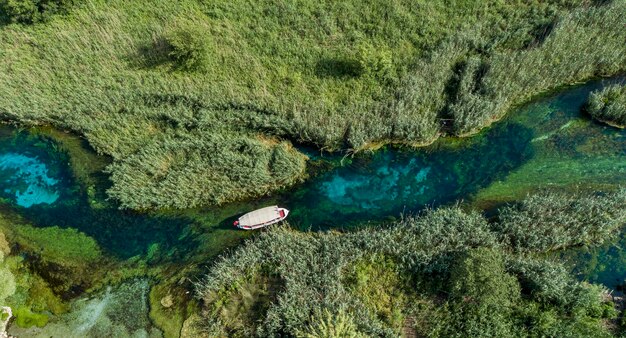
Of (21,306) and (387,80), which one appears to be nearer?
(21,306)

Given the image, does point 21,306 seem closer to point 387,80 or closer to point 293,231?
point 293,231

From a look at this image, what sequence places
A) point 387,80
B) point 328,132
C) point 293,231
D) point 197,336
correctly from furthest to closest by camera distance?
point 387,80 < point 328,132 < point 293,231 < point 197,336

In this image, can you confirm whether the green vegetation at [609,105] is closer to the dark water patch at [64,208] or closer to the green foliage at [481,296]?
the green foliage at [481,296]

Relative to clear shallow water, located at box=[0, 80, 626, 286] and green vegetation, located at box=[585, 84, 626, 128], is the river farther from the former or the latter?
green vegetation, located at box=[585, 84, 626, 128]

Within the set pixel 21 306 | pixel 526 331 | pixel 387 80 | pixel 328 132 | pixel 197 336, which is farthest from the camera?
pixel 387 80

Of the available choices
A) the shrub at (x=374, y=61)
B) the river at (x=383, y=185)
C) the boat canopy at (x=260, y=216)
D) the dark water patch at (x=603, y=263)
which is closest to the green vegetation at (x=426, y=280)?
the dark water patch at (x=603, y=263)

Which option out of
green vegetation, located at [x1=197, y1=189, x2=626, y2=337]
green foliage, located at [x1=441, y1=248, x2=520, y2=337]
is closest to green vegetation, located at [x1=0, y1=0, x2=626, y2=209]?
green vegetation, located at [x1=197, y1=189, x2=626, y2=337]

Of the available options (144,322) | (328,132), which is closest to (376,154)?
(328,132)

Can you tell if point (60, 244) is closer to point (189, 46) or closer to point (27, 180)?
point (27, 180)
